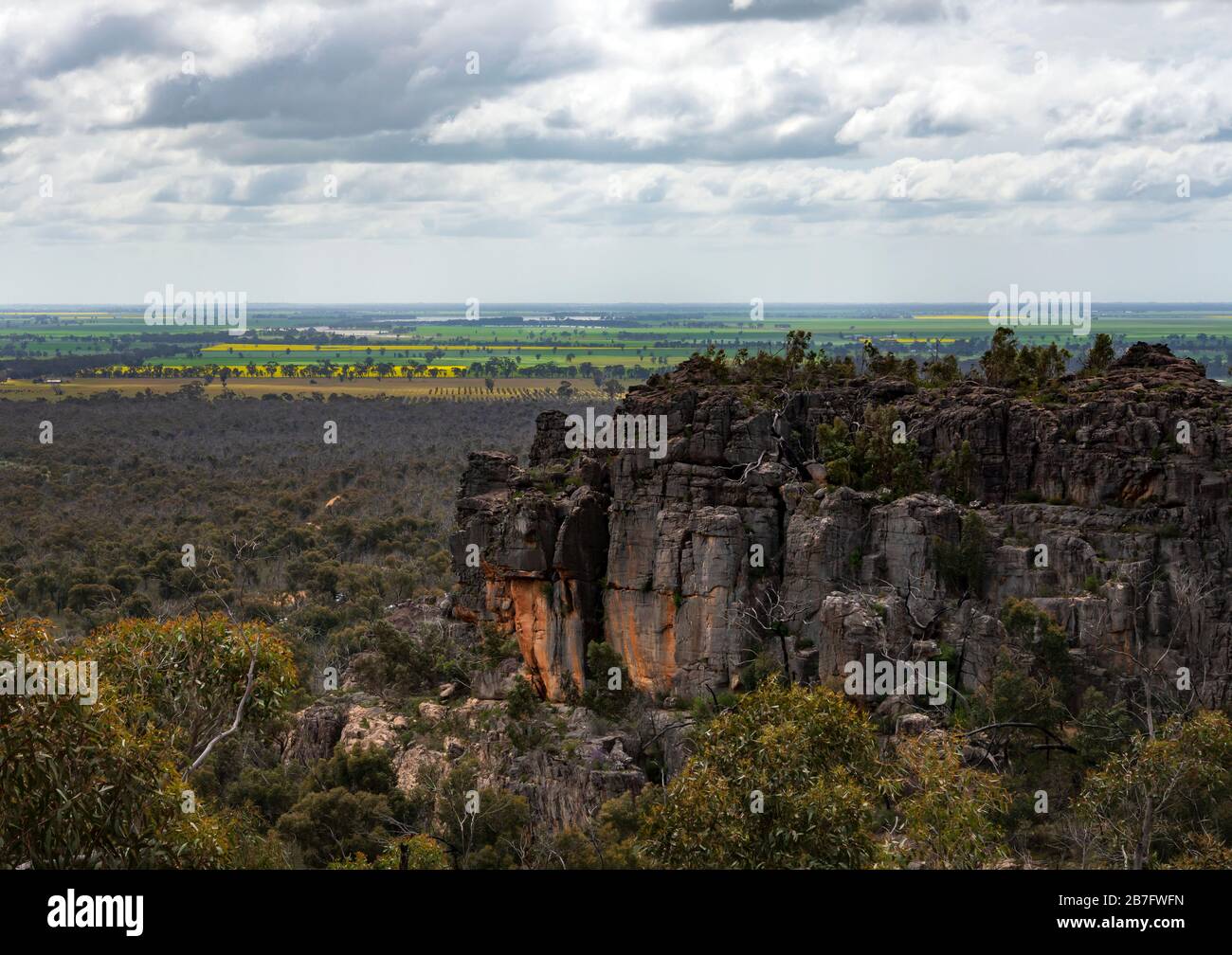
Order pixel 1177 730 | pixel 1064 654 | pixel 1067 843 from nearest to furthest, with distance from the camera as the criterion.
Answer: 1. pixel 1177 730
2. pixel 1067 843
3. pixel 1064 654

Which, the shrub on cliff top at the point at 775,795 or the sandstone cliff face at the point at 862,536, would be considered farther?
the sandstone cliff face at the point at 862,536

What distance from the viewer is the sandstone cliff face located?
35.3 metres

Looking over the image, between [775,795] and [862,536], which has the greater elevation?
[862,536]

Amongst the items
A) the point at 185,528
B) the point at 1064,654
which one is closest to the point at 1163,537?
the point at 1064,654

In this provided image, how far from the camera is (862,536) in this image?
3847 cm

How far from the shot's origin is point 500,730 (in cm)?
3934

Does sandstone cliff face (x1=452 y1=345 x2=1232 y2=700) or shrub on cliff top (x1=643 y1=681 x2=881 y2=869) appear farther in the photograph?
sandstone cliff face (x1=452 y1=345 x2=1232 y2=700)

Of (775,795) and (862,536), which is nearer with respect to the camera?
(775,795)

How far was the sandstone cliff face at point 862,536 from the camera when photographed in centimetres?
3528
